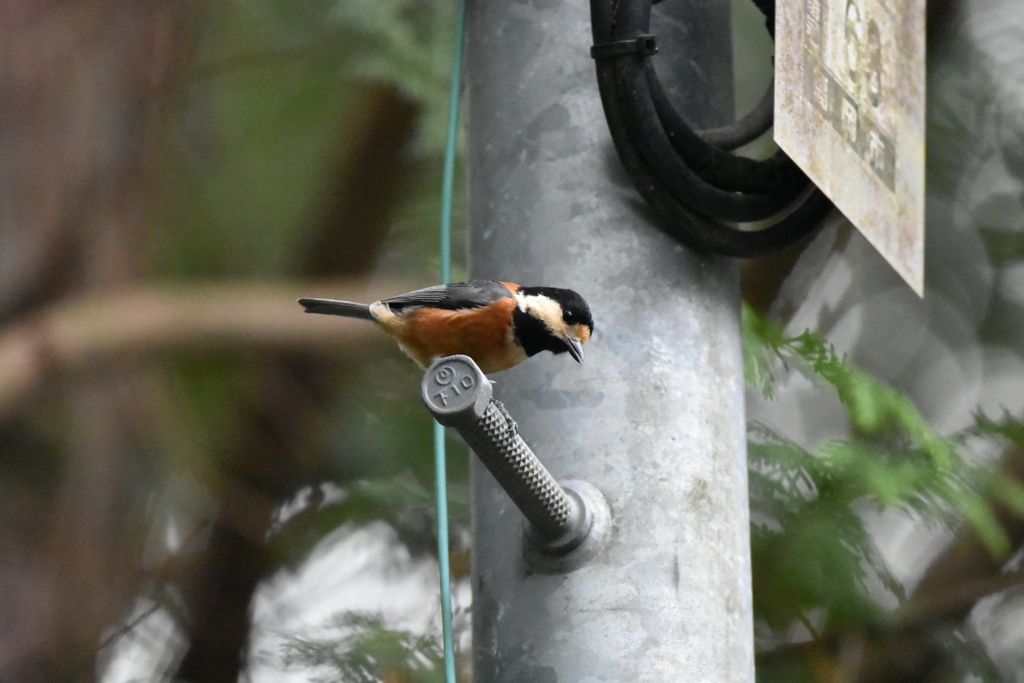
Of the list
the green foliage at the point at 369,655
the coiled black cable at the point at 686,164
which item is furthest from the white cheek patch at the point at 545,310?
the green foliage at the point at 369,655

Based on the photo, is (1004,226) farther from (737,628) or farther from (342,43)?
(737,628)

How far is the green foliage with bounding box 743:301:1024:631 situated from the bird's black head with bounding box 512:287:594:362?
1.10 m

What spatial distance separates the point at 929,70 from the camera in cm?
405

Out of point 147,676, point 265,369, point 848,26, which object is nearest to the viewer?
point 848,26

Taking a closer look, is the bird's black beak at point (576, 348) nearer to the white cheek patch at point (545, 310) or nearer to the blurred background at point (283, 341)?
the white cheek patch at point (545, 310)

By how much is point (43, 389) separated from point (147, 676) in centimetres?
96

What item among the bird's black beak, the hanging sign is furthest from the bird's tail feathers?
the hanging sign

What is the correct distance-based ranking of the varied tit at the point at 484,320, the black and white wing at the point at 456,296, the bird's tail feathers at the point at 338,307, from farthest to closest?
the bird's tail feathers at the point at 338,307, the black and white wing at the point at 456,296, the varied tit at the point at 484,320

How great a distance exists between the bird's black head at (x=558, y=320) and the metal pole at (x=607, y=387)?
0.02 metres

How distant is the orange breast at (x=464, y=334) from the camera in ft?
6.90

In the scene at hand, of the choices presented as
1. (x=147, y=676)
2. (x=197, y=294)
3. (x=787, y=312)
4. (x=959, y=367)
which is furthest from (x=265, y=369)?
(x=959, y=367)

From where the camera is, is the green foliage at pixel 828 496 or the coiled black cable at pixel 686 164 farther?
the green foliage at pixel 828 496

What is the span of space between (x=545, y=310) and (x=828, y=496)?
1.43 m

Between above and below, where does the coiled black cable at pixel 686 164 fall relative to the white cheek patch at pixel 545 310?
above
